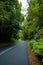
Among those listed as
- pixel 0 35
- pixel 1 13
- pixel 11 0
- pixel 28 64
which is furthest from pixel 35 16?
pixel 0 35

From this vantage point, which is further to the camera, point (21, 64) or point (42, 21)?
point (42, 21)

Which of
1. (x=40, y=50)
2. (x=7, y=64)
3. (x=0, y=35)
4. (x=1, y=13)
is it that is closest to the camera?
(x=40, y=50)

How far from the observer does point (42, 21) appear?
26688 millimetres

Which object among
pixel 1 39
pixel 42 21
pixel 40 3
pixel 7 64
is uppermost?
pixel 1 39

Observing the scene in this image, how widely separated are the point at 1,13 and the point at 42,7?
733 centimetres

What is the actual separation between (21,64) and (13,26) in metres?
38.1

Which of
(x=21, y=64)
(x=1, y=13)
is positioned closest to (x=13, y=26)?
(x=1, y=13)

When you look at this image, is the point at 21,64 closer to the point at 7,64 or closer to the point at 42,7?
the point at 7,64

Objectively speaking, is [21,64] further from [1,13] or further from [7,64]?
[1,13]

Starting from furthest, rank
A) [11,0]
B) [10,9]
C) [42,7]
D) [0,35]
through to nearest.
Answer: [0,35] < [11,0] < [10,9] < [42,7]

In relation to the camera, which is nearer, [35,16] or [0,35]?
[35,16]

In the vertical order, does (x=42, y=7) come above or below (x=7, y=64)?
above

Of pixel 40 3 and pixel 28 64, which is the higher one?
pixel 40 3

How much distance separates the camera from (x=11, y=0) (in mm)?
47000
